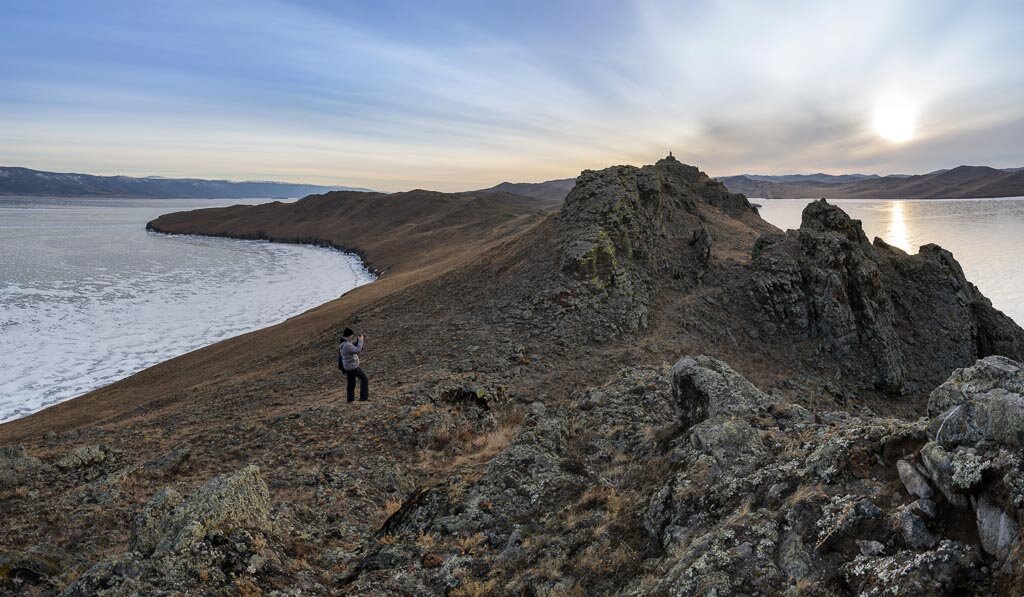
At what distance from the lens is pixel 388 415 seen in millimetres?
14281

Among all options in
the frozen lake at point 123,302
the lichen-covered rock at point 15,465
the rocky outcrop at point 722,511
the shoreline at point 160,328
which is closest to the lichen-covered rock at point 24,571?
the rocky outcrop at point 722,511

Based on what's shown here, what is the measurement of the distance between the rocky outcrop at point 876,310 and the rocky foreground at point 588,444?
13 centimetres

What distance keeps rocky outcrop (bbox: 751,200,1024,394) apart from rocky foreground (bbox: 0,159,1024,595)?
129mm

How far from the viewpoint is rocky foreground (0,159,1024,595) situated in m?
4.96

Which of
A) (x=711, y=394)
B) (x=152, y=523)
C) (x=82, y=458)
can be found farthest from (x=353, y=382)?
(x=711, y=394)

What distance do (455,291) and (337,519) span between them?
19.9 metres

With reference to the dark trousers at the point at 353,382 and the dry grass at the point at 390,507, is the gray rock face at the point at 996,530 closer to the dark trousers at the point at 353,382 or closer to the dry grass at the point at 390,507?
the dry grass at the point at 390,507

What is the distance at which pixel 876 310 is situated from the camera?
23750 mm

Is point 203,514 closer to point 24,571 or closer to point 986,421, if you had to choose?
point 24,571

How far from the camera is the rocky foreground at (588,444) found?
16.3 ft

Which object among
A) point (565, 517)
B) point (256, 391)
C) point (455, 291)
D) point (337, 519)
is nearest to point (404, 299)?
point (455, 291)

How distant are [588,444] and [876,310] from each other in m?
21.1

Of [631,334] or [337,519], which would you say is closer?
[337,519]

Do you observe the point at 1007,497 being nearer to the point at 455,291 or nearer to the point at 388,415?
the point at 388,415
